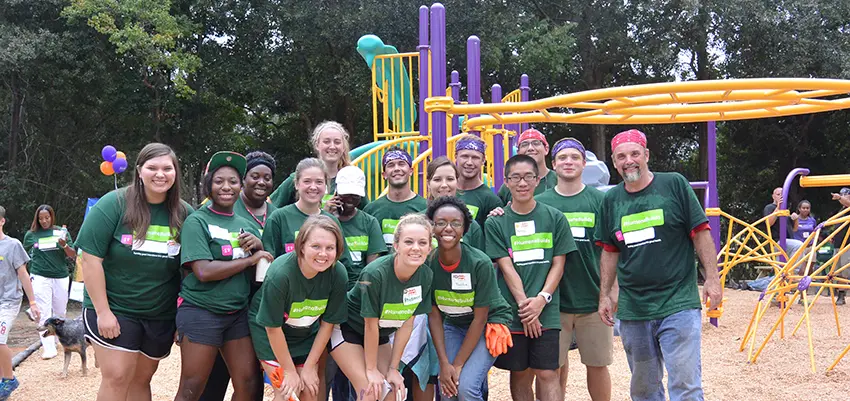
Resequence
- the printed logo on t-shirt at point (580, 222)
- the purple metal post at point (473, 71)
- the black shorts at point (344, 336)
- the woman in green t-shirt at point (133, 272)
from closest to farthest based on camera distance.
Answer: the woman in green t-shirt at point (133, 272) → the black shorts at point (344, 336) → the printed logo on t-shirt at point (580, 222) → the purple metal post at point (473, 71)

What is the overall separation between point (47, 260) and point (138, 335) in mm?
5472

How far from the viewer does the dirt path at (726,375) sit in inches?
236

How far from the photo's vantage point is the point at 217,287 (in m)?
3.57

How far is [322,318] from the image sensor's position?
12.0 ft

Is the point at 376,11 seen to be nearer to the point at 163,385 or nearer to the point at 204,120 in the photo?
the point at 204,120

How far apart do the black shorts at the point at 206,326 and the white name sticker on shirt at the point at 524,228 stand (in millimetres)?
1565

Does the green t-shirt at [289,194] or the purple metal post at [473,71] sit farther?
the purple metal post at [473,71]

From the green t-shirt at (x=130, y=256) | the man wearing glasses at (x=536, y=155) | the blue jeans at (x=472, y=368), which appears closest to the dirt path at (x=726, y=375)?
the man wearing glasses at (x=536, y=155)

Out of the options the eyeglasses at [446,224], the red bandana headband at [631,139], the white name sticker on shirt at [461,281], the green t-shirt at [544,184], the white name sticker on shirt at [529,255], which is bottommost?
the white name sticker on shirt at [461,281]

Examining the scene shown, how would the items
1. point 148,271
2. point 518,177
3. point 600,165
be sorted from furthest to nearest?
point 600,165, point 518,177, point 148,271

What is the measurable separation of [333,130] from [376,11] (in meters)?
11.8

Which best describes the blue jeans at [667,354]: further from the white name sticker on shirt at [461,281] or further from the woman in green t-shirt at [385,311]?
the woman in green t-shirt at [385,311]

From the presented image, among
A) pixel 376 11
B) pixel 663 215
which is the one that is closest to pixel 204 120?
pixel 376 11

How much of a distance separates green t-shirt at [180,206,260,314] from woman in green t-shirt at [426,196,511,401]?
1.00 metres
